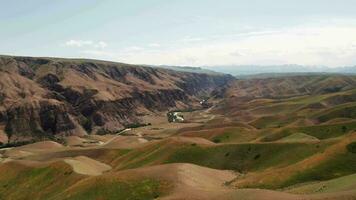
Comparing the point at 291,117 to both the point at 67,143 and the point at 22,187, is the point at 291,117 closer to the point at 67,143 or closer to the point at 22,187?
the point at 67,143

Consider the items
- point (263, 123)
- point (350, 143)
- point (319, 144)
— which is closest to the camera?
point (350, 143)

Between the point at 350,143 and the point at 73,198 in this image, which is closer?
the point at 73,198

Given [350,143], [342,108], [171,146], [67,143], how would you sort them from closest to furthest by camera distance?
1. [350,143]
2. [171,146]
3. [342,108]
4. [67,143]

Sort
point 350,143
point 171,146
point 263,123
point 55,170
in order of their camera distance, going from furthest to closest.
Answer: point 263,123 → point 171,146 → point 55,170 → point 350,143

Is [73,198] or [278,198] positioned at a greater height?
[278,198]

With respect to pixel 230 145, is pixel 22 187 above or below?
below

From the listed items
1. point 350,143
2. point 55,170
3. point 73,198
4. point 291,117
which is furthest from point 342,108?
point 73,198

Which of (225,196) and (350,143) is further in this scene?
(350,143)

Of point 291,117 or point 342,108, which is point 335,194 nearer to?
point 342,108

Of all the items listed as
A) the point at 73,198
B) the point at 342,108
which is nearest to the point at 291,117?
the point at 342,108
